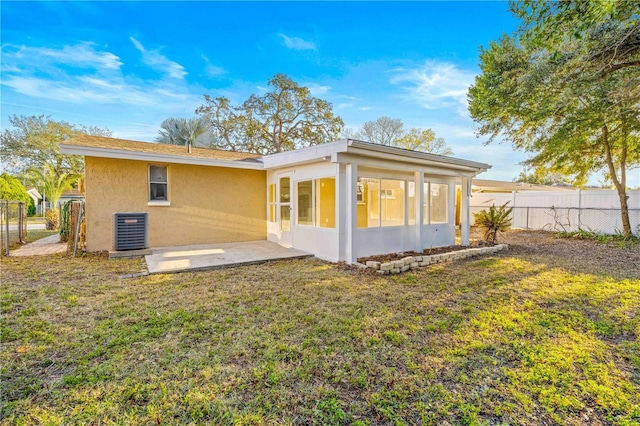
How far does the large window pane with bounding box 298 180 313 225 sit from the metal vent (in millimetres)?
3863

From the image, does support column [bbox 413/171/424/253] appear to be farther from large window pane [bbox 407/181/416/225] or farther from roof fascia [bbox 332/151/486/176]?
roof fascia [bbox 332/151/486/176]

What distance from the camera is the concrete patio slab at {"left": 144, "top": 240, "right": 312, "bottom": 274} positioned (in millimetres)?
6074

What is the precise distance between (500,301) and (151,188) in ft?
27.8

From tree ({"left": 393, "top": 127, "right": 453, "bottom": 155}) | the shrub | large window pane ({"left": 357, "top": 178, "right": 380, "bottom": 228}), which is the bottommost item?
the shrub

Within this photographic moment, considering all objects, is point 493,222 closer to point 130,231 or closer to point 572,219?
point 572,219

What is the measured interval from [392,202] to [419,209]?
85cm

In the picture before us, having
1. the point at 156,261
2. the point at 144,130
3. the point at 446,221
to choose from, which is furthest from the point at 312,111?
the point at 156,261

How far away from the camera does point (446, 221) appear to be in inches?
357

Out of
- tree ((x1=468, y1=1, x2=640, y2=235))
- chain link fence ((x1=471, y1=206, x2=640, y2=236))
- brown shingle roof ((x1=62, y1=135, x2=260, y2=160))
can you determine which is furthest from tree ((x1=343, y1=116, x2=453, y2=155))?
brown shingle roof ((x1=62, y1=135, x2=260, y2=160))

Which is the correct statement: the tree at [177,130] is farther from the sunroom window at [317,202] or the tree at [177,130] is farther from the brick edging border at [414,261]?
the brick edging border at [414,261]

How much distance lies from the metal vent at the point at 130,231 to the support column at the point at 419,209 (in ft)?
23.1

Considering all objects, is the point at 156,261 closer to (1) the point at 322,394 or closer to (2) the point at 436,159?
(1) the point at 322,394

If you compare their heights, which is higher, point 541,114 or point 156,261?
point 541,114

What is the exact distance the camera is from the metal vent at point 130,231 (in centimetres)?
691
